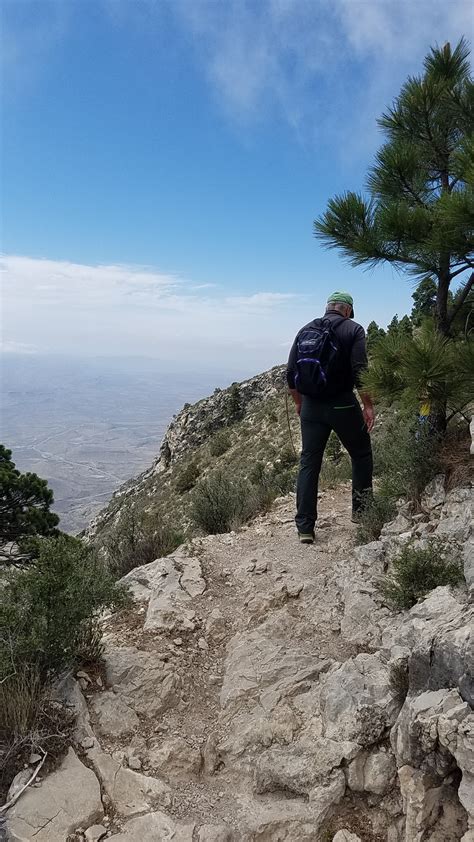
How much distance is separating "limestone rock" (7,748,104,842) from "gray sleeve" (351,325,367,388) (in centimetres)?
362

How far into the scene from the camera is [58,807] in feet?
7.63

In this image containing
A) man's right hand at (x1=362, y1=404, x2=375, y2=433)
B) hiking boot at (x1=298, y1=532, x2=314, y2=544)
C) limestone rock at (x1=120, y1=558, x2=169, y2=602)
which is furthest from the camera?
hiking boot at (x1=298, y1=532, x2=314, y2=544)

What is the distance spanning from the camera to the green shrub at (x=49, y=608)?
112 inches

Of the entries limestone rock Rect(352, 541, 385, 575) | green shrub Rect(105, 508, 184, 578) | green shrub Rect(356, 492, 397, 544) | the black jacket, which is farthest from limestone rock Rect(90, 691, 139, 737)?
the black jacket

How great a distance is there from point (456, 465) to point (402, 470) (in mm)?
565

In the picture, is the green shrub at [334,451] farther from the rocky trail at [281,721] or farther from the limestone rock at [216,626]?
the limestone rock at [216,626]

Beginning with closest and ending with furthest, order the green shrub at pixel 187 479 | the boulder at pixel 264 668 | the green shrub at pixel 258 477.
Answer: the boulder at pixel 264 668
the green shrub at pixel 258 477
the green shrub at pixel 187 479

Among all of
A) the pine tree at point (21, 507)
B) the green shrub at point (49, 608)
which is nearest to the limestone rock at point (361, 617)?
the green shrub at point (49, 608)

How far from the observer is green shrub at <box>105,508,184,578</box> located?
5.80 m

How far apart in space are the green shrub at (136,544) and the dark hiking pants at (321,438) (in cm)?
170

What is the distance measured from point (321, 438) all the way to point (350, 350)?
0.94 metres

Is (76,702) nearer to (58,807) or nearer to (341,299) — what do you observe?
(58,807)

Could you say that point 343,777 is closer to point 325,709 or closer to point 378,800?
point 378,800

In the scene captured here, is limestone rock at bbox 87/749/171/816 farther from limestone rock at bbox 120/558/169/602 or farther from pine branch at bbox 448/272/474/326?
pine branch at bbox 448/272/474/326
